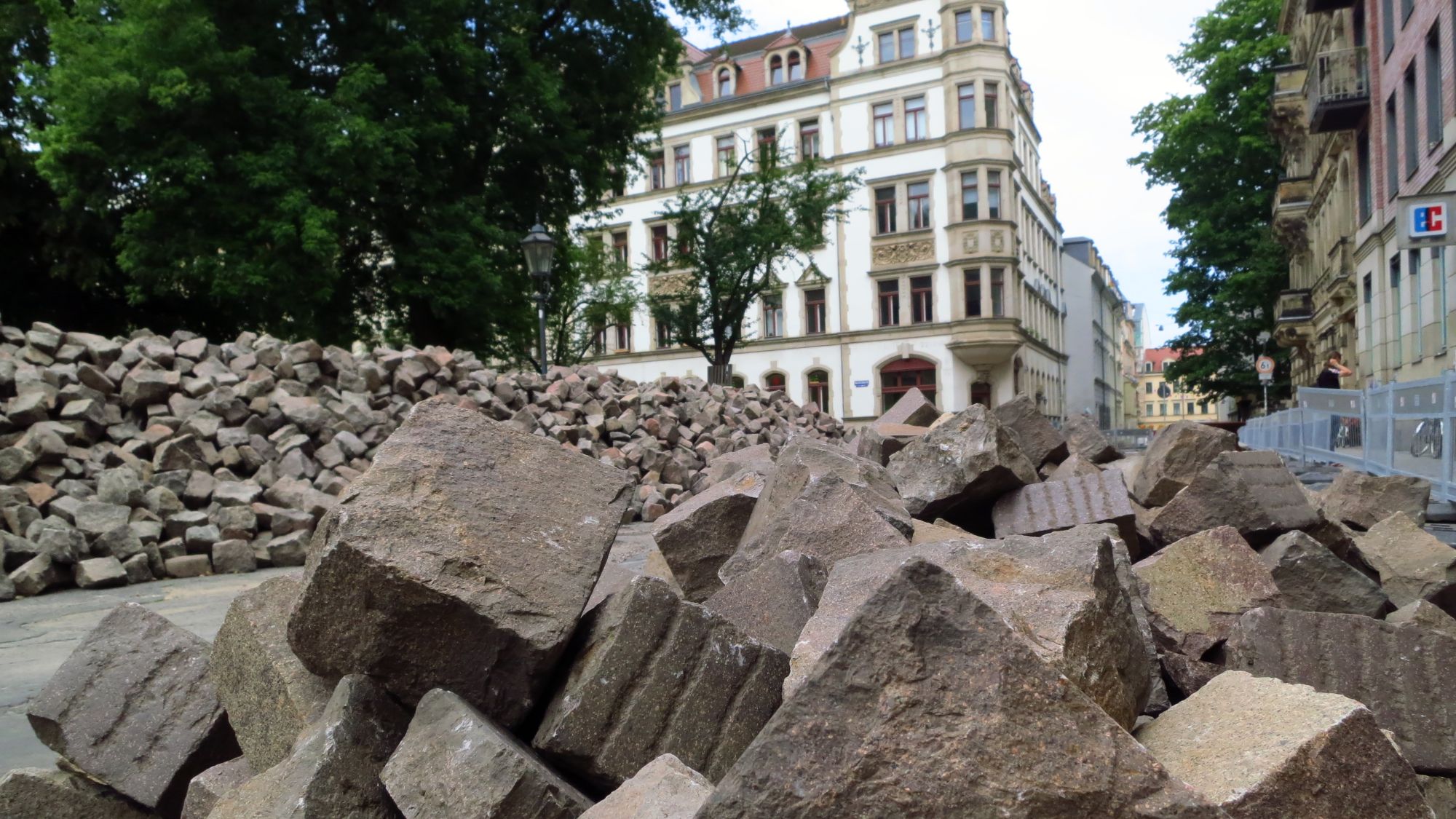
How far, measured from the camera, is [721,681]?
246cm

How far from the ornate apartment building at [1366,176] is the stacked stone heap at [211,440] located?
923cm

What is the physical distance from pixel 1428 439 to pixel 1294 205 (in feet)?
81.1

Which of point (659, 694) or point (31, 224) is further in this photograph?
point (31, 224)

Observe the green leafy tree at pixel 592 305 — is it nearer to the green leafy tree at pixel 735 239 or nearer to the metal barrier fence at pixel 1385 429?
the green leafy tree at pixel 735 239

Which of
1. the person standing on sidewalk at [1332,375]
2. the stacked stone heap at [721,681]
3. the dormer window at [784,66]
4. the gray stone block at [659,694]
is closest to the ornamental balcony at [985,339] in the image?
the dormer window at [784,66]

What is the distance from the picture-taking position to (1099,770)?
5.33 ft

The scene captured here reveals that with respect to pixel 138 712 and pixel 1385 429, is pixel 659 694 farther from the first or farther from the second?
pixel 1385 429

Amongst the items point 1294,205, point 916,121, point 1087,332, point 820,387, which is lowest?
point 820,387

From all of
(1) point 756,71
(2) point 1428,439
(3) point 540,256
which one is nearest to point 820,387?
(1) point 756,71

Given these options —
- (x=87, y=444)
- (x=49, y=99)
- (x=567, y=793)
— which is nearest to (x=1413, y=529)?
(x=567, y=793)

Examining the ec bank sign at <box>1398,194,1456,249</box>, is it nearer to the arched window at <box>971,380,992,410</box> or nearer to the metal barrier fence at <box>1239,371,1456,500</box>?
the metal barrier fence at <box>1239,371,1456,500</box>

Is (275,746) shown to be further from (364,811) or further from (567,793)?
(567,793)

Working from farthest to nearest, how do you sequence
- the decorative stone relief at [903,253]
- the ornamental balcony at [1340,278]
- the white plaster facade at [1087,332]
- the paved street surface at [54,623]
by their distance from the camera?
the white plaster facade at [1087,332] < the decorative stone relief at [903,253] < the ornamental balcony at [1340,278] < the paved street surface at [54,623]

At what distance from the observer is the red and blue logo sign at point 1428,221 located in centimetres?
960
